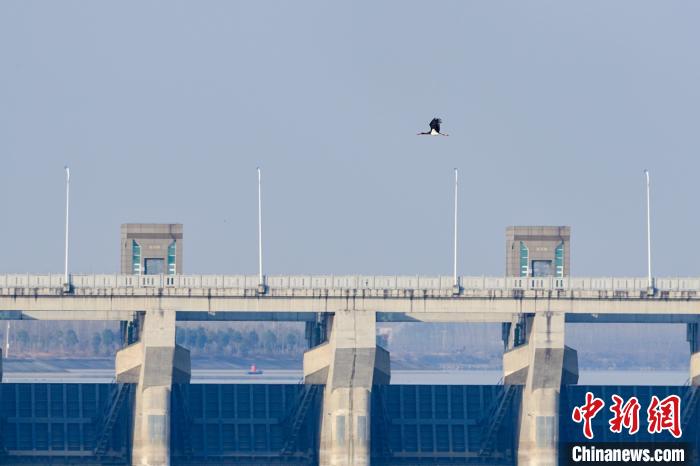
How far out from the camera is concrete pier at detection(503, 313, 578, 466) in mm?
150750

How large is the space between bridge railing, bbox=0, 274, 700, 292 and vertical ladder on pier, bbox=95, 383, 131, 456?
8.03 m

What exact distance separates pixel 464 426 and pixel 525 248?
1426 cm

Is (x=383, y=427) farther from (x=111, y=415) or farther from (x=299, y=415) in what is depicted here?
(x=111, y=415)

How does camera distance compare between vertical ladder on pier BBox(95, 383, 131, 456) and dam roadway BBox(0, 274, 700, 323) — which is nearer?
dam roadway BBox(0, 274, 700, 323)

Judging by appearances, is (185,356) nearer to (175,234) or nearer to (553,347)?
(175,234)

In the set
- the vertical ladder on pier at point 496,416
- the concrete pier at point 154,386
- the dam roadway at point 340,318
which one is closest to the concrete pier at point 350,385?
the dam roadway at point 340,318

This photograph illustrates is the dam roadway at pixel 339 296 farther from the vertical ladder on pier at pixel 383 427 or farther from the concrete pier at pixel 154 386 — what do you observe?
the vertical ladder on pier at pixel 383 427

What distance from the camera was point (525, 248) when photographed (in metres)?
157

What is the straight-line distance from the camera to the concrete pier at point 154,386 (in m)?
149

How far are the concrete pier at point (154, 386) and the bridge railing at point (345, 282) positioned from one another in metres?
2.99

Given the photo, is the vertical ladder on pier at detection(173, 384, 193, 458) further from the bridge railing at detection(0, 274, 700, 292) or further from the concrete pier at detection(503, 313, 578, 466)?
the concrete pier at detection(503, 313, 578, 466)

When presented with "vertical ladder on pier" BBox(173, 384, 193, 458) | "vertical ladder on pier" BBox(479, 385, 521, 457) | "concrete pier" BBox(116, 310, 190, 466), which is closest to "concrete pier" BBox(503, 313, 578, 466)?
"vertical ladder on pier" BBox(479, 385, 521, 457)

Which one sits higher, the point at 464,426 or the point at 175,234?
the point at 175,234

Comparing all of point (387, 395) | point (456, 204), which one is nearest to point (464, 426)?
point (387, 395)
